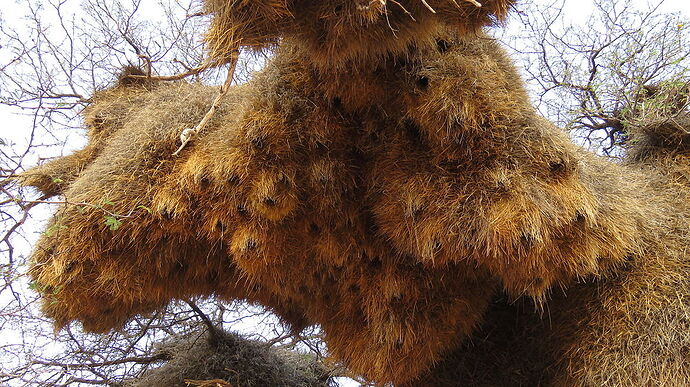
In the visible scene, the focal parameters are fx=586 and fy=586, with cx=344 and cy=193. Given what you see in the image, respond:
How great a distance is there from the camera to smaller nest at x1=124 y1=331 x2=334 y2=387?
5.66 metres

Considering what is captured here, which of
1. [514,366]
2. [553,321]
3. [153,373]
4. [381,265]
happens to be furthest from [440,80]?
[153,373]

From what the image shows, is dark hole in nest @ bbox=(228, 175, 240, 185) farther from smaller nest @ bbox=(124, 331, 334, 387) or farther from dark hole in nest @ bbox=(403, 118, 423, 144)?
smaller nest @ bbox=(124, 331, 334, 387)

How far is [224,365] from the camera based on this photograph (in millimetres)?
5750

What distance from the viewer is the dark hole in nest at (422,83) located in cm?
366

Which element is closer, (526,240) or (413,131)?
(526,240)

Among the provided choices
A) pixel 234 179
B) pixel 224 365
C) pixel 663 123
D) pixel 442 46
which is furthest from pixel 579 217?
pixel 224 365

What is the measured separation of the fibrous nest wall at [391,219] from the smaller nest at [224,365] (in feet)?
4.20

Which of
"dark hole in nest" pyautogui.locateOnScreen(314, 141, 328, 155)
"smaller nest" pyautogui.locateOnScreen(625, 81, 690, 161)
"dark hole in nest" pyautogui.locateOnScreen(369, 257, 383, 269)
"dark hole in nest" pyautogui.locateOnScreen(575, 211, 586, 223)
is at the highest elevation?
"dark hole in nest" pyautogui.locateOnScreen(314, 141, 328, 155)

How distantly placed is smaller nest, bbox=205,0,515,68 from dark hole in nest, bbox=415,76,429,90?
396mm

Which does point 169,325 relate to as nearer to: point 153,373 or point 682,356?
point 153,373

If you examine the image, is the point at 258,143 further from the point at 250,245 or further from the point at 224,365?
the point at 224,365

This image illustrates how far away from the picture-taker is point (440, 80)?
3.62 metres

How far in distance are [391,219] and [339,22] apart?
1.45m

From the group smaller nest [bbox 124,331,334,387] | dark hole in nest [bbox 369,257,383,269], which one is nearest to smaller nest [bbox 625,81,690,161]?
dark hole in nest [bbox 369,257,383,269]
